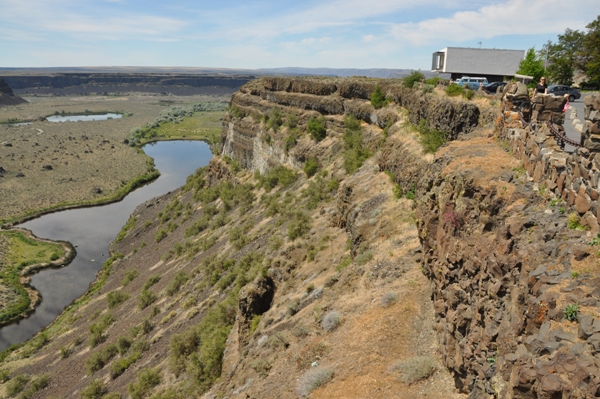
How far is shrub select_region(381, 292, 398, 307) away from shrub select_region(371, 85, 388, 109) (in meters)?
20.1

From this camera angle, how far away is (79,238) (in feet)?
168

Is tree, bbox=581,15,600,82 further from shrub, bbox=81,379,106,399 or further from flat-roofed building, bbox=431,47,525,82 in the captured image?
shrub, bbox=81,379,106,399

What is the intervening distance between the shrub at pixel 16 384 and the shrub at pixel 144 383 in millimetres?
10338

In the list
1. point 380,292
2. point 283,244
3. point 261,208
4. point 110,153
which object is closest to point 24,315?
point 261,208

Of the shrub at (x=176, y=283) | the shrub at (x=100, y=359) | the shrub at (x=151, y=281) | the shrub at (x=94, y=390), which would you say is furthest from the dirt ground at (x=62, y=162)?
the shrub at (x=94, y=390)

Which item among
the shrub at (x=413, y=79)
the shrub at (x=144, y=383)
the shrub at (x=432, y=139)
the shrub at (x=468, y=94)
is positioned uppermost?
the shrub at (x=413, y=79)

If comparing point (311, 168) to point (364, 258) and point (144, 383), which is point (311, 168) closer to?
point (364, 258)

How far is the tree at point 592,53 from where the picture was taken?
30938 mm

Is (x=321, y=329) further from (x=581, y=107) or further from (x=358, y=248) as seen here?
(x=581, y=107)

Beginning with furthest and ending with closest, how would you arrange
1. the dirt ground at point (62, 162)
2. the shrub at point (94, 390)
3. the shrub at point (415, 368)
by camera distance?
→ the dirt ground at point (62, 162), the shrub at point (94, 390), the shrub at point (415, 368)

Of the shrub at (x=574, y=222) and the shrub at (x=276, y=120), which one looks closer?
the shrub at (x=574, y=222)

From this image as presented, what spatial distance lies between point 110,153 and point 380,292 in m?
92.5

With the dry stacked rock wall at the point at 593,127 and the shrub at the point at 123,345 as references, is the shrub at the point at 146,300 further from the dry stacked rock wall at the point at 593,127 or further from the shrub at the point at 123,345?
the dry stacked rock wall at the point at 593,127

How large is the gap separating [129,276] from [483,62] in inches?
1636
